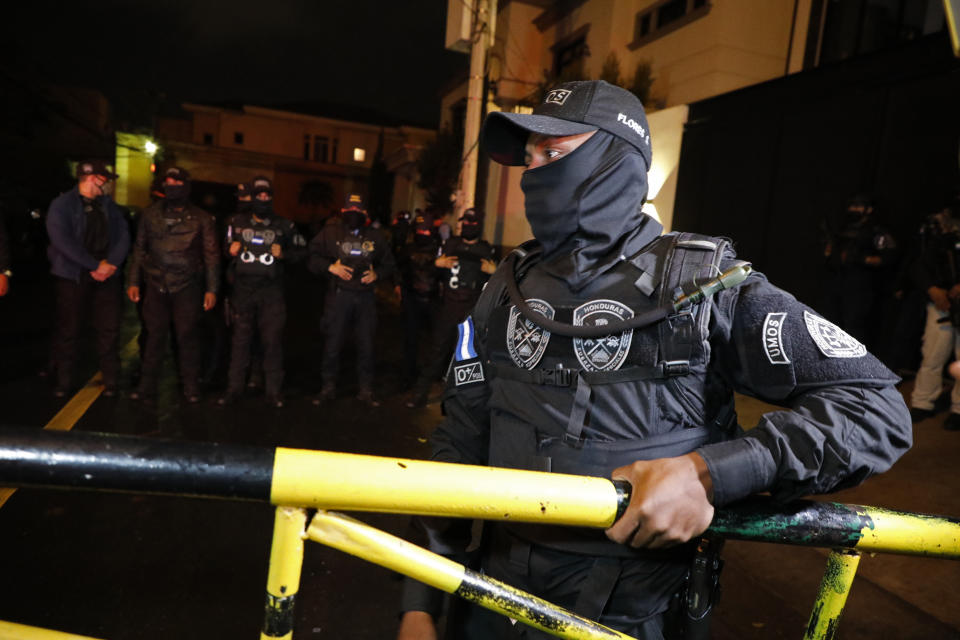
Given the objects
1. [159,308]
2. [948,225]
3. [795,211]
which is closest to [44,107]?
[159,308]

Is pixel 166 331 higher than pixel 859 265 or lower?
lower

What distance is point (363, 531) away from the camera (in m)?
0.96

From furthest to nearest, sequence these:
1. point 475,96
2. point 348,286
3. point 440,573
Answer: point 475,96
point 348,286
point 440,573

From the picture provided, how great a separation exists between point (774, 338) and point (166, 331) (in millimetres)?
6052

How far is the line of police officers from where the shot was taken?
5.97 metres

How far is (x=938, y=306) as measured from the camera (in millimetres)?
5355

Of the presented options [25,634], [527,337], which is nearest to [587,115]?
[527,337]

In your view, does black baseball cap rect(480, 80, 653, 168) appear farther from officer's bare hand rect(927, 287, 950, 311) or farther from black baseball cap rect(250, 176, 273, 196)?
officer's bare hand rect(927, 287, 950, 311)

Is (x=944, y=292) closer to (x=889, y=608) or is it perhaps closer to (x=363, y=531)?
(x=889, y=608)

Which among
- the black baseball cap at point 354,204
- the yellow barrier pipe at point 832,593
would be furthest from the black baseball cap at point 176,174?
the yellow barrier pipe at point 832,593

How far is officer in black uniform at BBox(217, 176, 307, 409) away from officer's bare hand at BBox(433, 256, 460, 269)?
5.45 ft

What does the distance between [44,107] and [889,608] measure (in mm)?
29329

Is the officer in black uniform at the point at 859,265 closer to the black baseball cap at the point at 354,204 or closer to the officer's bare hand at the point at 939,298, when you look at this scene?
the officer's bare hand at the point at 939,298

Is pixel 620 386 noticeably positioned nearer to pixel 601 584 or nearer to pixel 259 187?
pixel 601 584
